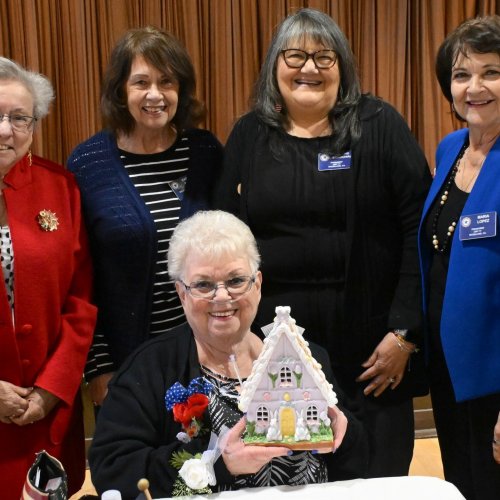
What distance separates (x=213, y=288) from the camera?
77.9 inches

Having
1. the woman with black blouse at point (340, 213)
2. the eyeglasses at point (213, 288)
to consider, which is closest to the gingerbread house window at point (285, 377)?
the eyeglasses at point (213, 288)

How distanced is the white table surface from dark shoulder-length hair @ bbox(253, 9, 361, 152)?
1155mm

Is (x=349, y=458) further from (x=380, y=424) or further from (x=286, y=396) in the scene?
(x=380, y=424)

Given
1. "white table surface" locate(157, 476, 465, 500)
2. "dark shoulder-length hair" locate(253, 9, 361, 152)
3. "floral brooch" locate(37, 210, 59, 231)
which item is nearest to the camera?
"white table surface" locate(157, 476, 465, 500)

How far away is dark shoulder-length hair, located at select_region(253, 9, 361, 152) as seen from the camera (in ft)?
8.15

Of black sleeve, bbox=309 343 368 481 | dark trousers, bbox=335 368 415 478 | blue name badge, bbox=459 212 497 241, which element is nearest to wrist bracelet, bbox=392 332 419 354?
dark trousers, bbox=335 368 415 478

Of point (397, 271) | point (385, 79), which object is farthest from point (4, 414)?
point (385, 79)

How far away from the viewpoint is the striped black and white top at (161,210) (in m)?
2.58

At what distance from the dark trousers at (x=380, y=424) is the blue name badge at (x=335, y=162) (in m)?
0.72

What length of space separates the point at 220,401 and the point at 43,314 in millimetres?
740

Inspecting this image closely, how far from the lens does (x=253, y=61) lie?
4258 millimetres

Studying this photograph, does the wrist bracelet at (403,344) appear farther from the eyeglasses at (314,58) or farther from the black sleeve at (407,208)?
the eyeglasses at (314,58)

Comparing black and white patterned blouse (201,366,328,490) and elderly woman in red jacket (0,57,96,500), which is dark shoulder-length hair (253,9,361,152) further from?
black and white patterned blouse (201,366,328,490)

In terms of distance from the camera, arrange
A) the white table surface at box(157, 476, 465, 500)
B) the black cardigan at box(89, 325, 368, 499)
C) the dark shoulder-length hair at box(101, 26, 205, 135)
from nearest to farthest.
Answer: the white table surface at box(157, 476, 465, 500), the black cardigan at box(89, 325, 368, 499), the dark shoulder-length hair at box(101, 26, 205, 135)
